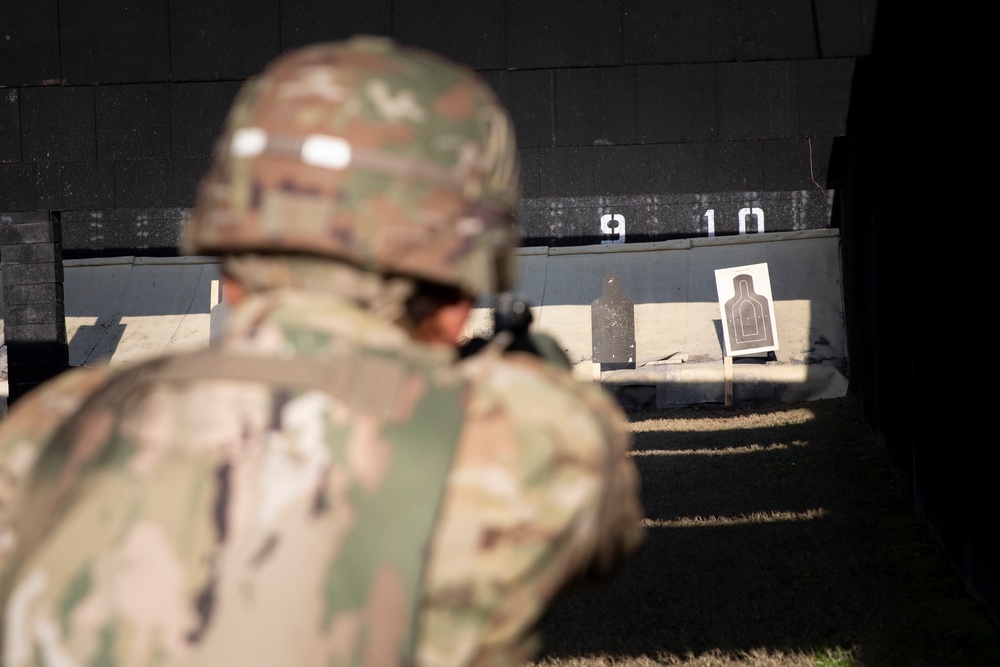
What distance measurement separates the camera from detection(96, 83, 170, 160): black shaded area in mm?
9266

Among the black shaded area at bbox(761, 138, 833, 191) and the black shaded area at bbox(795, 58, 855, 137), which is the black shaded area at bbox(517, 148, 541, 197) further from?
the black shaded area at bbox(795, 58, 855, 137)

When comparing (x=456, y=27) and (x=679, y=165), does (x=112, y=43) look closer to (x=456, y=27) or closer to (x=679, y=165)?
(x=456, y=27)

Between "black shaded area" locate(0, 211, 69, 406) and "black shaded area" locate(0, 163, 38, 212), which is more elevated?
"black shaded area" locate(0, 163, 38, 212)

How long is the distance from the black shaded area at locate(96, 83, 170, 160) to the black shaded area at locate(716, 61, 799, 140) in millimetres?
4645

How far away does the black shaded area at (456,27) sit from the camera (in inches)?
348

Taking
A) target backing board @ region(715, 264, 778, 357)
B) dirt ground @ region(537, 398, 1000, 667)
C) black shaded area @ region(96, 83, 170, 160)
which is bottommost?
dirt ground @ region(537, 398, 1000, 667)

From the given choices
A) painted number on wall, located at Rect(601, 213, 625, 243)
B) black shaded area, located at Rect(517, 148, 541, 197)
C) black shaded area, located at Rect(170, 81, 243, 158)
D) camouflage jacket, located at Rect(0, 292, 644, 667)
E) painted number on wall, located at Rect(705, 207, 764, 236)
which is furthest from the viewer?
painted number on wall, located at Rect(601, 213, 625, 243)

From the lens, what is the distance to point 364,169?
3.35ft

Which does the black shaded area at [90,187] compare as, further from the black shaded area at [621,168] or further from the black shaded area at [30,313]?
the black shaded area at [621,168]

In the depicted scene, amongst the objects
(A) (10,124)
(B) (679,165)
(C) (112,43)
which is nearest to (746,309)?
(B) (679,165)

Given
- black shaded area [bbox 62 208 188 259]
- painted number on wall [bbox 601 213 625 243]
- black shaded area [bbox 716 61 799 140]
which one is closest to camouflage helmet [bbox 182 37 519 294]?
black shaded area [bbox 716 61 799 140]

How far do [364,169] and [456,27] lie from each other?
8.15 m

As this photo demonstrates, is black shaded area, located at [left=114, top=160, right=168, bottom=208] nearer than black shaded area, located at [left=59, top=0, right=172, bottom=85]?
No

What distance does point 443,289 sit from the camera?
110cm
